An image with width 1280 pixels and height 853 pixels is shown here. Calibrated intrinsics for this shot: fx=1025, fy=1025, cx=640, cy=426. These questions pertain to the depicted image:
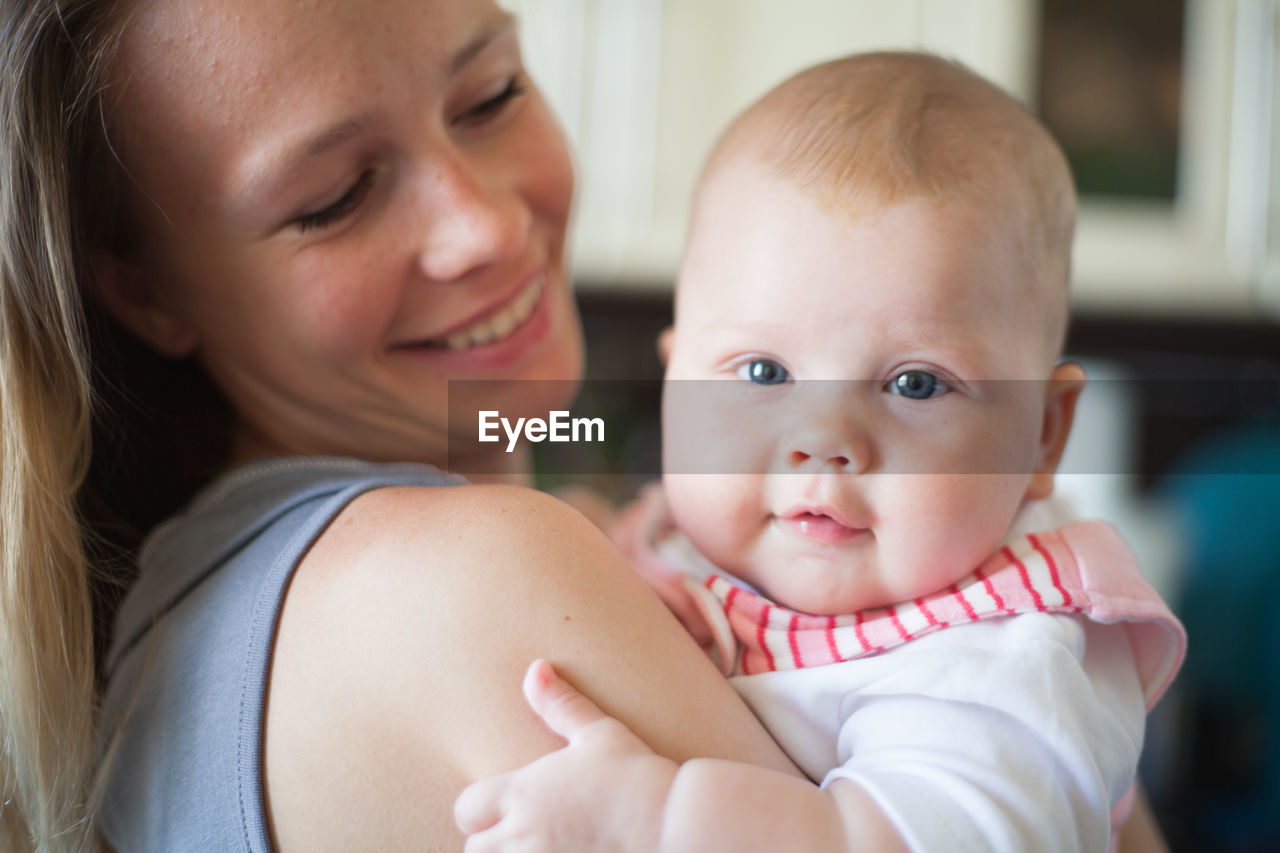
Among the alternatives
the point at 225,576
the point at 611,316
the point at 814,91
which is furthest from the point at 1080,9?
the point at 225,576

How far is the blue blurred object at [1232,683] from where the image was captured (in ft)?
7.89

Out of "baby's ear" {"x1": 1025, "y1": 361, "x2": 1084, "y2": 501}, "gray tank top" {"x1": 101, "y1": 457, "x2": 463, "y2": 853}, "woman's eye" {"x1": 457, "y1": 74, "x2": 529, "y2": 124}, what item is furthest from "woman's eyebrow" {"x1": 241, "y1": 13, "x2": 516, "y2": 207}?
"baby's ear" {"x1": 1025, "y1": 361, "x2": 1084, "y2": 501}

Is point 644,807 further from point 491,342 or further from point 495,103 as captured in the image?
point 495,103

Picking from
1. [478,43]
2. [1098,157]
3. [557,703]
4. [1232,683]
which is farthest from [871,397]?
[1098,157]

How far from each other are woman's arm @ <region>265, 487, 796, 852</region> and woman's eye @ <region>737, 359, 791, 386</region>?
20 cm

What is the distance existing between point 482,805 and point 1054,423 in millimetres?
555

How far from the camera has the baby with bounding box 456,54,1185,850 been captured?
24.4 inches

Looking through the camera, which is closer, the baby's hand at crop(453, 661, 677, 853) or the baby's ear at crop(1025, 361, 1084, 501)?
the baby's hand at crop(453, 661, 677, 853)

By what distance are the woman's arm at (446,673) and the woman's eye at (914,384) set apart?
0.81 ft

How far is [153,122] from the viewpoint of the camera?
82 centimetres

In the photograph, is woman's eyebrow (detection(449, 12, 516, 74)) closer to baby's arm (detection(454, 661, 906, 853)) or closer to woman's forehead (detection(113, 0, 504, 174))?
woman's forehead (detection(113, 0, 504, 174))

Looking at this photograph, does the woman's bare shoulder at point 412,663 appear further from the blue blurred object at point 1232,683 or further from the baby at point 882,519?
the blue blurred object at point 1232,683

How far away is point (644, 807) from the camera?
0.61 m
